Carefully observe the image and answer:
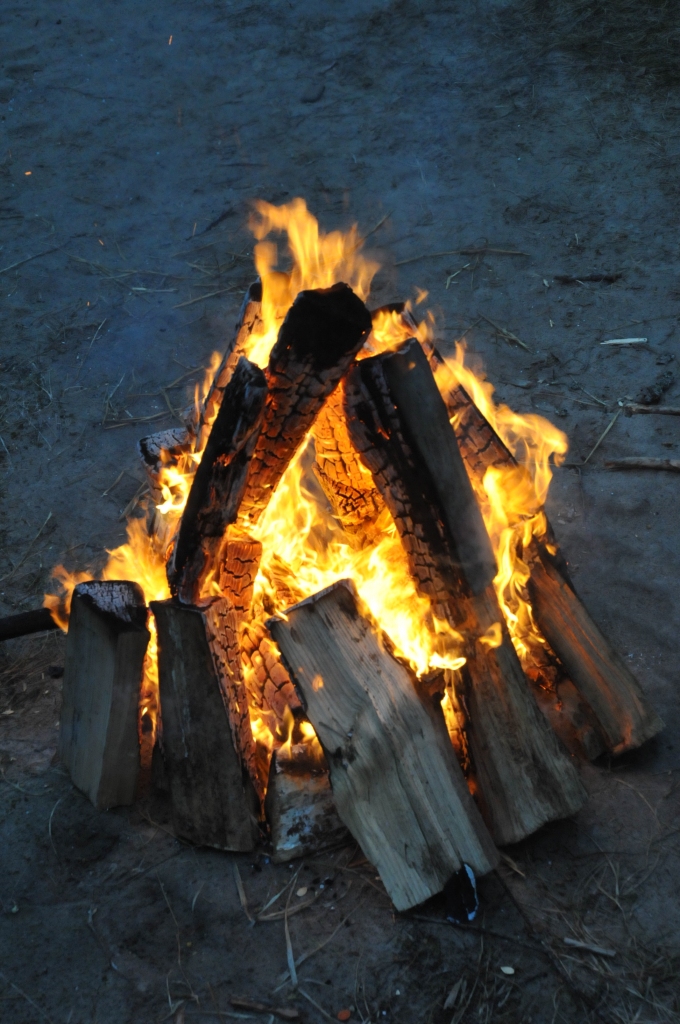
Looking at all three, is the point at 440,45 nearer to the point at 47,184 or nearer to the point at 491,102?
the point at 491,102

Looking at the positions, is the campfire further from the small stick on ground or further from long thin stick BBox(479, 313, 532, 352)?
long thin stick BBox(479, 313, 532, 352)

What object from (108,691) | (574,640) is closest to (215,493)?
(108,691)

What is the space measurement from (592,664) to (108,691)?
1809 millimetres

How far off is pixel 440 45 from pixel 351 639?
728 cm

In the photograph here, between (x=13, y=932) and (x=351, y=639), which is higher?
(x=351, y=639)

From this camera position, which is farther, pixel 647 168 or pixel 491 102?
pixel 491 102

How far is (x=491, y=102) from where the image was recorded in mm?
7684

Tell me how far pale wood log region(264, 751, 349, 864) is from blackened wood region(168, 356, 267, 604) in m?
0.72

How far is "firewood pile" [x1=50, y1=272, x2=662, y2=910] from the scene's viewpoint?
2.82 m

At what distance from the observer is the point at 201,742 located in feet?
9.69

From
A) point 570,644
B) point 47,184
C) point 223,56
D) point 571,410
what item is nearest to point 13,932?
point 570,644

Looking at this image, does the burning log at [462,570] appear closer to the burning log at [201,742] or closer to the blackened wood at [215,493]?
the blackened wood at [215,493]

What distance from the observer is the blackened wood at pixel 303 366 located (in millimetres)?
2764

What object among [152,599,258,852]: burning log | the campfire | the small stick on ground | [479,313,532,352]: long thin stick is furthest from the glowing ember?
[479,313,532,352]: long thin stick
